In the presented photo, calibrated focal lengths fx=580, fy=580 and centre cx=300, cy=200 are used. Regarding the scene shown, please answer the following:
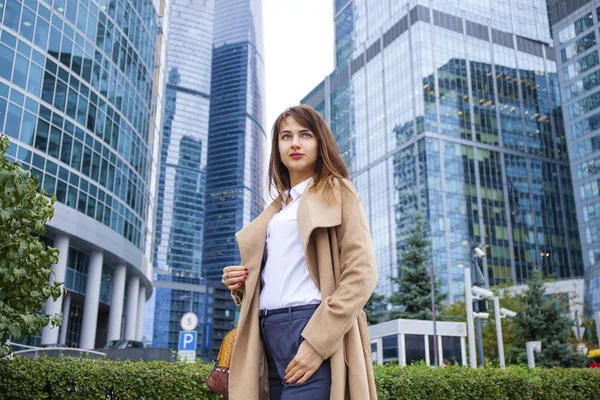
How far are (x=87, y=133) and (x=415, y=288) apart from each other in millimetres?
21240

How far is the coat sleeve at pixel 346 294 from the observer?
7.00ft

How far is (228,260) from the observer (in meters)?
170

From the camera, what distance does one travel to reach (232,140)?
180750 millimetres

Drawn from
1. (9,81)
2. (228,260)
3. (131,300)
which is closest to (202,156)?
(228,260)

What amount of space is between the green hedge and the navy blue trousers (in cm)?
423

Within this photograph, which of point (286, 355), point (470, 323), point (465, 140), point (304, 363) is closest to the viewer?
point (304, 363)

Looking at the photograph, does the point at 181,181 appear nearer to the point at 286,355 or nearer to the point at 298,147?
the point at 298,147

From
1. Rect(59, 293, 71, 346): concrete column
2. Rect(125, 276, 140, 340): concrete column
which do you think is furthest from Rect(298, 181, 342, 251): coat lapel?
Rect(125, 276, 140, 340): concrete column

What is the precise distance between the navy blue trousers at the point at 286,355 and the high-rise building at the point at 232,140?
6550 inches

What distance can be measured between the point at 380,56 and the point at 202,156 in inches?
3528

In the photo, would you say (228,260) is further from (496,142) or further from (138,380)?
(138,380)

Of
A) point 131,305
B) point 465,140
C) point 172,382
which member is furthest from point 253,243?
point 465,140

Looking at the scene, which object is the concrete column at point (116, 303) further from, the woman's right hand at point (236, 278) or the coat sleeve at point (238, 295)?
the woman's right hand at point (236, 278)

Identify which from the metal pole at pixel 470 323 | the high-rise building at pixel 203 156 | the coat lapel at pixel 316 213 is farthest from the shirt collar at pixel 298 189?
the high-rise building at pixel 203 156
